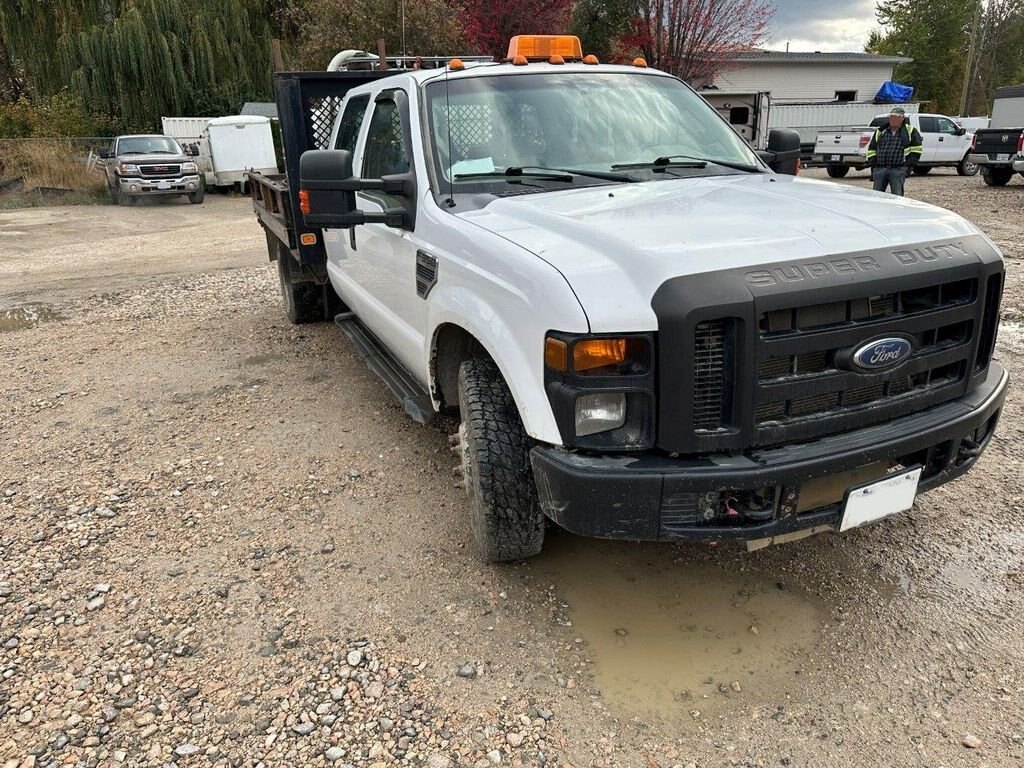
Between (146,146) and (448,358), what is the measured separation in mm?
19351

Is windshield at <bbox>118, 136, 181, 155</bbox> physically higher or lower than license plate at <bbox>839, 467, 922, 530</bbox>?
higher

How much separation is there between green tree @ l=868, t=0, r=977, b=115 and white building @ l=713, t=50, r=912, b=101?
13892mm

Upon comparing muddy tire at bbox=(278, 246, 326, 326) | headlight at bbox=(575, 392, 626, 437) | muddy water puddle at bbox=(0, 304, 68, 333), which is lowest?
muddy water puddle at bbox=(0, 304, 68, 333)

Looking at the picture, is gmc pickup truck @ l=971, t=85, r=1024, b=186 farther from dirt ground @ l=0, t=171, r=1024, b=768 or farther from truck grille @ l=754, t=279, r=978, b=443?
truck grille @ l=754, t=279, r=978, b=443

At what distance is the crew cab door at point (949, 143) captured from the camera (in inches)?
880

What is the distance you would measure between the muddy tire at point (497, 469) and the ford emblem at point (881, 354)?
1.19 m

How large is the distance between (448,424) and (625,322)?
2648 millimetres

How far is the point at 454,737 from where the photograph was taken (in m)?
2.44

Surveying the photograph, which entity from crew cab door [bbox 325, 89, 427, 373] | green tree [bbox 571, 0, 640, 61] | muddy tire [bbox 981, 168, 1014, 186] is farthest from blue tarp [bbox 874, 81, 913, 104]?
crew cab door [bbox 325, 89, 427, 373]

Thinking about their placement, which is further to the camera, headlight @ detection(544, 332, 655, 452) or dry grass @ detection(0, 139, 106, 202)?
dry grass @ detection(0, 139, 106, 202)

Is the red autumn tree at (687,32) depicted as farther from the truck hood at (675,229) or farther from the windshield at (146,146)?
the truck hood at (675,229)

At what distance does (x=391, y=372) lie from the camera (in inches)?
175

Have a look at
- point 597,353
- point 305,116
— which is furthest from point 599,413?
point 305,116

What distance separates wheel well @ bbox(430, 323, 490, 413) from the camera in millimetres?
3412
